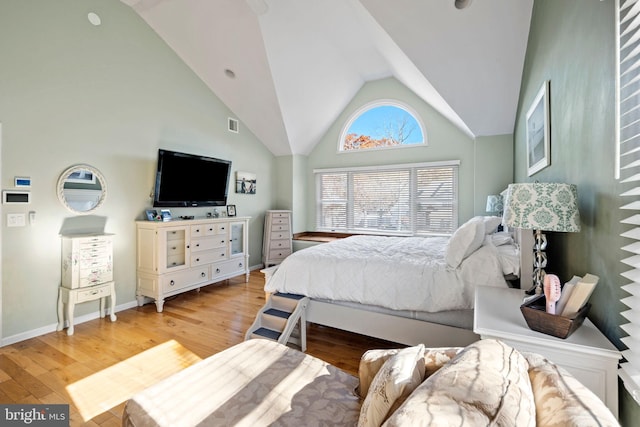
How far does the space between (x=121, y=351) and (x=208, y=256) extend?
166cm

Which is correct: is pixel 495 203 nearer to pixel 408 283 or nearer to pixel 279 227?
pixel 408 283

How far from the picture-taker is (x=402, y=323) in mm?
2309

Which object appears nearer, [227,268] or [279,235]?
[227,268]

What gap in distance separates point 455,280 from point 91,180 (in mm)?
3710

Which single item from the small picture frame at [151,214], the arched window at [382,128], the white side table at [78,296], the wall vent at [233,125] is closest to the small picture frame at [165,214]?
the small picture frame at [151,214]

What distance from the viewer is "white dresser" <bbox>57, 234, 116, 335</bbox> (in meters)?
2.88

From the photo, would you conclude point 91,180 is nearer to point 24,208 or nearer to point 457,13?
point 24,208

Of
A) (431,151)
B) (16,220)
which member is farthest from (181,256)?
(431,151)

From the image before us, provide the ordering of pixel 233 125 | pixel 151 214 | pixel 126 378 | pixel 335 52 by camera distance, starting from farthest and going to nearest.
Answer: pixel 233 125 → pixel 335 52 → pixel 151 214 → pixel 126 378

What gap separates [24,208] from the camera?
2.73 meters

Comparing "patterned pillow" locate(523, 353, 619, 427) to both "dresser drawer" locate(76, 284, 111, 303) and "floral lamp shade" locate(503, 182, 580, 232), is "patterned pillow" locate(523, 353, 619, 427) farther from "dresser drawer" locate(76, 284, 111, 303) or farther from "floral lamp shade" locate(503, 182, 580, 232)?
"dresser drawer" locate(76, 284, 111, 303)

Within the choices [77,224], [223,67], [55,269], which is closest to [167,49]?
[223,67]

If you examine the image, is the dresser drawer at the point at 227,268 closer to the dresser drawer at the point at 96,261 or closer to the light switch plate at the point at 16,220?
the dresser drawer at the point at 96,261

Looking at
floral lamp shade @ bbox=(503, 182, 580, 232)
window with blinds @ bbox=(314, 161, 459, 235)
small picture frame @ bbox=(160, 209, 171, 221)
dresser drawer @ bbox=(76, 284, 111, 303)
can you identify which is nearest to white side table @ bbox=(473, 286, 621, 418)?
floral lamp shade @ bbox=(503, 182, 580, 232)
